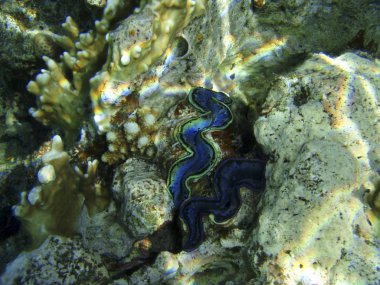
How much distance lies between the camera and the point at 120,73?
215 cm

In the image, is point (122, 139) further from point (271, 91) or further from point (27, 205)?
point (271, 91)

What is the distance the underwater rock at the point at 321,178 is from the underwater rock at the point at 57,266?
3.75ft

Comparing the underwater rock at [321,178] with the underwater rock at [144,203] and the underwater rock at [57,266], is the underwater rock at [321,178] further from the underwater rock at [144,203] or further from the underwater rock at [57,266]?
the underwater rock at [57,266]

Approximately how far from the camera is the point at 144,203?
1.96m

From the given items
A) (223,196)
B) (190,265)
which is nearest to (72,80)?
(223,196)

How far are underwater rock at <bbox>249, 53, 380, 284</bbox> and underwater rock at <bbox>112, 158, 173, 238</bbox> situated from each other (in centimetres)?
62

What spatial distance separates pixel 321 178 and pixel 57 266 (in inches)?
67.5

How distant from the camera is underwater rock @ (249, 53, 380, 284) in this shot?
4.77ft

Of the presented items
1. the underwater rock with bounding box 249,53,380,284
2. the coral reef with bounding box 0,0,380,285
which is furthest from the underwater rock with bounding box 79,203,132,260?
the underwater rock with bounding box 249,53,380,284

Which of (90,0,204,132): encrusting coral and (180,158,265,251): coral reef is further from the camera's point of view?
(90,0,204,132): encrusting coral

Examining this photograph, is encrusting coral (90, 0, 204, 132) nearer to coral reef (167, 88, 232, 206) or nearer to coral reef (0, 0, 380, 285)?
coral reef (0, 0, 380, 285)

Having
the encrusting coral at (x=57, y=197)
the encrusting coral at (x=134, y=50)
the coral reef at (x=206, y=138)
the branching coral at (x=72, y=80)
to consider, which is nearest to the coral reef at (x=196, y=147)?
the coral reef at (x=206, y=138)

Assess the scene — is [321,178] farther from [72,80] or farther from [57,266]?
[72,80]

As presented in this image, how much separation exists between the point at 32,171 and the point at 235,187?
170 centimetres
